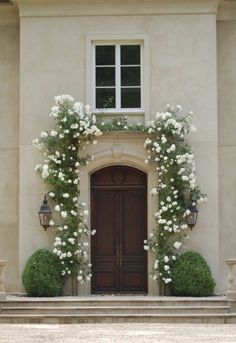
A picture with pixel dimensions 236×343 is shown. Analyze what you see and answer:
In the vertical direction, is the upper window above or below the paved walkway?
above

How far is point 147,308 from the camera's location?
1634 centimetres

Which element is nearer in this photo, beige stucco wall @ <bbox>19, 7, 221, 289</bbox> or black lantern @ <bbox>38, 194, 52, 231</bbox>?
black lantern @ <bbox>38, 194, 52, 231</bbox>

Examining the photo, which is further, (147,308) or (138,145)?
(138,145)

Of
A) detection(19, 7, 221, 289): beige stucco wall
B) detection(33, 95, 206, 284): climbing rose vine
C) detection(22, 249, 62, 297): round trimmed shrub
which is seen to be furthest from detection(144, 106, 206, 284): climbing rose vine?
detection(22, 249, 62, 297): round trimmed shrub

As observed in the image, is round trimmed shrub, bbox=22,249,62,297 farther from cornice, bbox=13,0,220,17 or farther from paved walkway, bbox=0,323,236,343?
cornice, bbox=13,0,220,17

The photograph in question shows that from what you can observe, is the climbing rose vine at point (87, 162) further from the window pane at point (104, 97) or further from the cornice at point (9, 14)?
the cornice at point (9, 14)

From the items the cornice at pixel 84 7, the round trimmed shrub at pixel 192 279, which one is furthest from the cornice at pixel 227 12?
the round trimmed shrub at pixel 192 279

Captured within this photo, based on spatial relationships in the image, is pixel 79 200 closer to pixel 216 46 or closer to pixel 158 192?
pixel 158 192

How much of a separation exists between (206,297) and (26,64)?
6.09m

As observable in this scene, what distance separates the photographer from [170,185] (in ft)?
59.6

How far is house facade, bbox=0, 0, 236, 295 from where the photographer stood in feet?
60.3

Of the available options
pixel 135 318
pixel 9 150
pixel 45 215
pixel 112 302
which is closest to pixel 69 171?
pixel 45 215

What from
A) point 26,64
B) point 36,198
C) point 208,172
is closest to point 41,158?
point 36,198

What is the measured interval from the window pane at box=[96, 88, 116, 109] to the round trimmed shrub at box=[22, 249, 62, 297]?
3.37m
